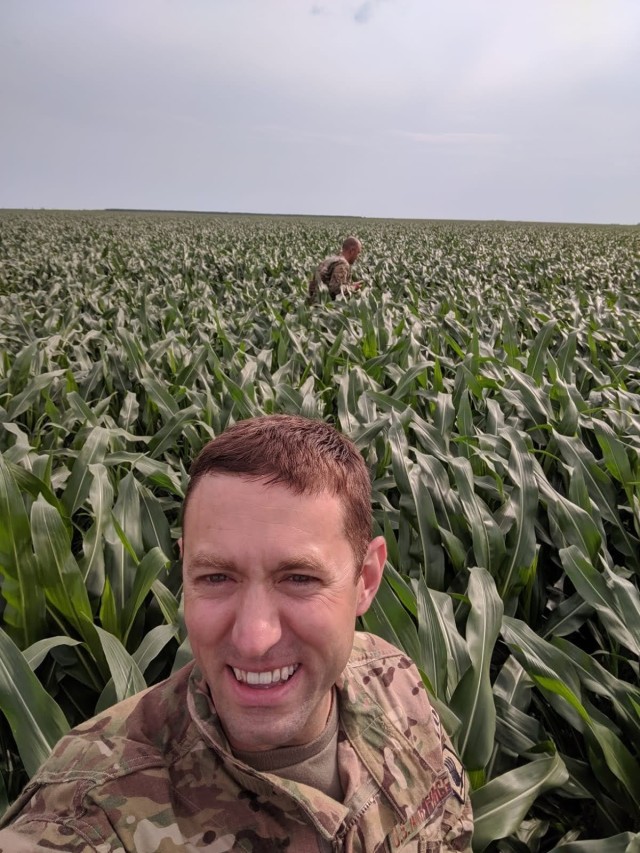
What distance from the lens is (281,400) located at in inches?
131

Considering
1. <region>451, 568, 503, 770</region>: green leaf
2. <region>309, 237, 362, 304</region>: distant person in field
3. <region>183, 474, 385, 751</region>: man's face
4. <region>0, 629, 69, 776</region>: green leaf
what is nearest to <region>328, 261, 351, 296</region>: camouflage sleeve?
<region>309, 237, 362, 304</region>: distant person in field

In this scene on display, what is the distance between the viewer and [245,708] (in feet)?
2.30

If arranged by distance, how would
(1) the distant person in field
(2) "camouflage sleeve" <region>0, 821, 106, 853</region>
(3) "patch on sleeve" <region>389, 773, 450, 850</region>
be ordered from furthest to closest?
(1) the distant person in field → (3) "patch on sleeve" <region>389, 773, 450, 850</region> → (2) "camouflage sleeve" <region>0, 821, 106, 853</region>

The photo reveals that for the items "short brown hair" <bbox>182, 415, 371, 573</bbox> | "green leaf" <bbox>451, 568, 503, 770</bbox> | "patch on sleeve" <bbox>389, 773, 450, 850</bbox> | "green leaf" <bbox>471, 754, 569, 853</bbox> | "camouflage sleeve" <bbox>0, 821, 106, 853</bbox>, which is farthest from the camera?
"green leaf" <bbox>451, 568, 503, 770</bbox>

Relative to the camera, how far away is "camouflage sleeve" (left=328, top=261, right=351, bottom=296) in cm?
697

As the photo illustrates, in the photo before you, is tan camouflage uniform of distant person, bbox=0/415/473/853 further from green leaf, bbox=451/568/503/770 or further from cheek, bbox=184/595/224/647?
green leaf, bbox=451/568/503/770

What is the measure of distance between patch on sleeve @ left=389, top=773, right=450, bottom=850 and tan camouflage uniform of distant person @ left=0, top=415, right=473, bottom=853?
0.07ft

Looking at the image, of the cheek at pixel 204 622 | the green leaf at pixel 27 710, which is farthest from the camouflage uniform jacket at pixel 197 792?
the green leaf at pixel 27 710

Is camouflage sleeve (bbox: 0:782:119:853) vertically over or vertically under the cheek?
under

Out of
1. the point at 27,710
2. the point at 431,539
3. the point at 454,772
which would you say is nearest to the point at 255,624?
the point at 454,772

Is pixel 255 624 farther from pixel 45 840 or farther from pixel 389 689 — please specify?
pixel 389 689

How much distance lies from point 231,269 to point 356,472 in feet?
35.6

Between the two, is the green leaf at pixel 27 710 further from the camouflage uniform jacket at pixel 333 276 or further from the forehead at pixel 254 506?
the camouflage uniform jacket at pixel 333 276

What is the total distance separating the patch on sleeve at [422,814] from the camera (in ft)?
2.73
